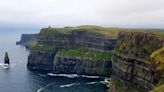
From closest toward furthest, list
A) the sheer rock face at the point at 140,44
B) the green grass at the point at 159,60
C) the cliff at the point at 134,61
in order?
the green grass at the point at 159,60 < the cliff at the point at 134,61 < the sheer rock face at the point at 140,44

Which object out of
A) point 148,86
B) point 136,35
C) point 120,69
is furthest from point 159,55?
point 120,69

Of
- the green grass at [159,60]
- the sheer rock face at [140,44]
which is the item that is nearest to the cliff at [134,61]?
the sheer rock face at [140,44]

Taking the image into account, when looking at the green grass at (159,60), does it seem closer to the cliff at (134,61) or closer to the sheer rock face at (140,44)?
the cliff at (134,61)

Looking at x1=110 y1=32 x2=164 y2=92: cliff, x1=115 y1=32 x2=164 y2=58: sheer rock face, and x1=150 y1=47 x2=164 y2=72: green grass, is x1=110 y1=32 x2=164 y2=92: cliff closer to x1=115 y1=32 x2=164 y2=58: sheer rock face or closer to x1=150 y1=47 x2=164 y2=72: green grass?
x1=115 y1=32 x2=164 y2=58: sheer rock face

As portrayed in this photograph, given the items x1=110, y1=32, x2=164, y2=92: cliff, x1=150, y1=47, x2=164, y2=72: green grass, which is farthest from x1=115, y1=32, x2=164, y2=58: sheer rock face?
x1=150, y1=47, x2=164, y2=72: green grass

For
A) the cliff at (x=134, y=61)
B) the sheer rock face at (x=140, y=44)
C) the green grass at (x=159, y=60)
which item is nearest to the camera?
the green grass at (x=159, y=60)

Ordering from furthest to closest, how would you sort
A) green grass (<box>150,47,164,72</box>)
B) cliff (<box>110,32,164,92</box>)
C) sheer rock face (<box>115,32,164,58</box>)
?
sheer rock face (<box>115,32,164,58</box>), cliff (<box>110,32,164,92</box>), green grass (<box>150,47,164,72</box>)

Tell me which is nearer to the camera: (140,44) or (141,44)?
(141,44)

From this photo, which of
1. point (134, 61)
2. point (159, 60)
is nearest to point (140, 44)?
point (134, 61)

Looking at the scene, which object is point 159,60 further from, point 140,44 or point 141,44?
point 140,44
